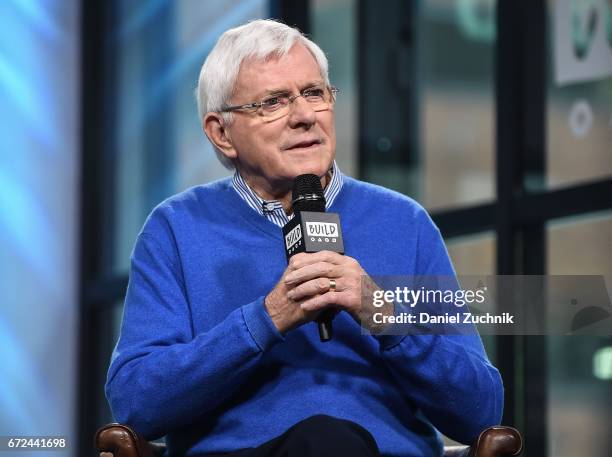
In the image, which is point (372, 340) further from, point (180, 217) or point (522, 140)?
point (522, 140)

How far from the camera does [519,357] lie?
351 centimetres

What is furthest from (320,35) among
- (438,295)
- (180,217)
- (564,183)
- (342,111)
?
Result: (438,295)

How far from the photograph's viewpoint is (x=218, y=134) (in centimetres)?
233

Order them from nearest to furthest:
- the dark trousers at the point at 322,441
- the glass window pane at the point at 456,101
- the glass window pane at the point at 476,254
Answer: the dark trousers at the point at 322,441, the glass window pane at the point at 476,254, the glass window pane at the point at 456,101

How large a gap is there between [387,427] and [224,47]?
0.79 metres

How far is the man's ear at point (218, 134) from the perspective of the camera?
231cm

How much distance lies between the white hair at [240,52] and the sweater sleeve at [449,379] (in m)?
0.59

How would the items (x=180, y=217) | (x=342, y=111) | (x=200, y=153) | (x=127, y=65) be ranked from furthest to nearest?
(x=127, y=65)
(x=200, y=153)
(x=342, y=111)
(x=180, y=217)

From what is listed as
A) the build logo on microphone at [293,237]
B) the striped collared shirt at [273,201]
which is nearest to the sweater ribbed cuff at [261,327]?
the build logo on microphone at [293,237]

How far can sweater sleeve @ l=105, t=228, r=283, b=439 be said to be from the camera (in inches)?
76.7

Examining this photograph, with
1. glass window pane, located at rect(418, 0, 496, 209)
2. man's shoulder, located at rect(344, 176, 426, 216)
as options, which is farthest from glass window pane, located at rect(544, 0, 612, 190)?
man's shoulder, located at rect(344, 176, 426, 216)

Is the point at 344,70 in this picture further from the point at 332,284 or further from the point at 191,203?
the point at 332,284

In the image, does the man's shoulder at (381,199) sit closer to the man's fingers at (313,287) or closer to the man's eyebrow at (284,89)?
the man's eyebrow at (284,89)

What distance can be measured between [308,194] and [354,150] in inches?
95.7
